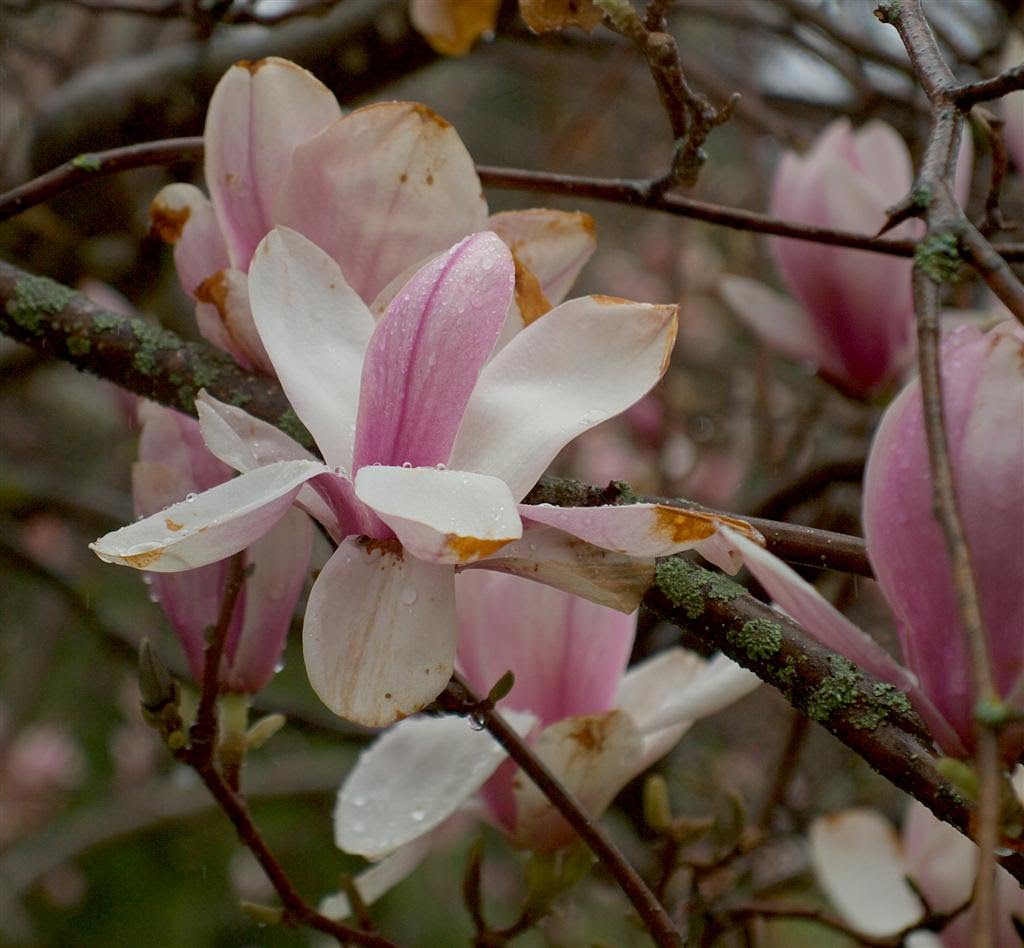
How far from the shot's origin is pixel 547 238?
1.95 feet

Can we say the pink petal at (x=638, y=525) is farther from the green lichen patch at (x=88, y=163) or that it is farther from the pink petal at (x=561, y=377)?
the green lichen patch at (x=88, y=163)

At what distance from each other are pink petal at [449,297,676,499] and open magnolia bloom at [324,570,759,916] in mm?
194

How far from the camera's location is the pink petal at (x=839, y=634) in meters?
0.43

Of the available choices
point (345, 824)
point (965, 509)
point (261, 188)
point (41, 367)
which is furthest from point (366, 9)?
point (965, 509)

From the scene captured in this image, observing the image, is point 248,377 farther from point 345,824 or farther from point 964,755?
point 964,755

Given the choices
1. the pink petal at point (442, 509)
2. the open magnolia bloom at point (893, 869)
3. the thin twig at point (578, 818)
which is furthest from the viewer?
the open magnolia bloom at point (893, 869)

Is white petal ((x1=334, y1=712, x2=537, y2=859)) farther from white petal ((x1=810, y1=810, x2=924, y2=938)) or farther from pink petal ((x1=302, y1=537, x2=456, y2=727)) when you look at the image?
white petal ((x1=810, y1=810, x2=924, y2=938))

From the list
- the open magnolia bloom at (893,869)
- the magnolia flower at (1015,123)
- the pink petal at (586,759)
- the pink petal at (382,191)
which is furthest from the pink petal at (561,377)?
the magnolia flower at (1015,123)

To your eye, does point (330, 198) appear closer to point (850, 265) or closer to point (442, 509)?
point (442, 509)

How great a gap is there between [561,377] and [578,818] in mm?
205

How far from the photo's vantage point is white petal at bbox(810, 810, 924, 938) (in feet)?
2.99

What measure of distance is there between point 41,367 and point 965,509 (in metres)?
1.25

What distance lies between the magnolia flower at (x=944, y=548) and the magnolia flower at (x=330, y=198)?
0.17 meters

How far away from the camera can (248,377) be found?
0.58 meters
